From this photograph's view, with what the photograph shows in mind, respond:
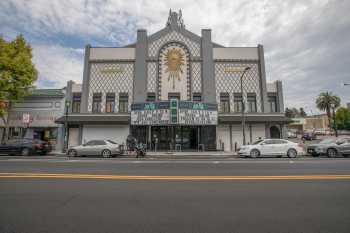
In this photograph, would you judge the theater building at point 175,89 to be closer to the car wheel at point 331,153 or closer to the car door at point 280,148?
the car door at point 280,148

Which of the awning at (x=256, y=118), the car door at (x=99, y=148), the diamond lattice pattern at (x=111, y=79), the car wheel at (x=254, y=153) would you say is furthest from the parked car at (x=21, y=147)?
the car wheel at (x=254, y=153)

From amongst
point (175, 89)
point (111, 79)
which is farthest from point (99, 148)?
point (175, 89)

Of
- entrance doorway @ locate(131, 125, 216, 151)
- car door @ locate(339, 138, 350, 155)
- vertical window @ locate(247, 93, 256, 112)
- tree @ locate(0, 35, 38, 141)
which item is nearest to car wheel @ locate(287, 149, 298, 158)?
car door @ locate(339, 138, 350, 155)

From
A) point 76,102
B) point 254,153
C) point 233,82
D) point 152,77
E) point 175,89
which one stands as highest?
point 152,77

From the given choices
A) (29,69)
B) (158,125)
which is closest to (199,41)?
(158,125)

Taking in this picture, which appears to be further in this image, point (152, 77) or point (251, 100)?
point (251, 100)

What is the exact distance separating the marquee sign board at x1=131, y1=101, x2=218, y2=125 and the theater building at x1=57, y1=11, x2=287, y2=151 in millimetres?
1274

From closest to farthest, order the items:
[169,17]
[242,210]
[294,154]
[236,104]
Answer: [242,210], [294,154], [236,104], [169,17]

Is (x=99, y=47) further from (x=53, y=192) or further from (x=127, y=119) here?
(x=53, y=192)

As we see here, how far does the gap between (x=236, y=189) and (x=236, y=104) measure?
19.6 m

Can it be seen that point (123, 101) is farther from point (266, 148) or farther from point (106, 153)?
point (266, 148)

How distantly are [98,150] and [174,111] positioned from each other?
846cm

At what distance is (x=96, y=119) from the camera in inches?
837

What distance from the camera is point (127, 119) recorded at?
21125mm
